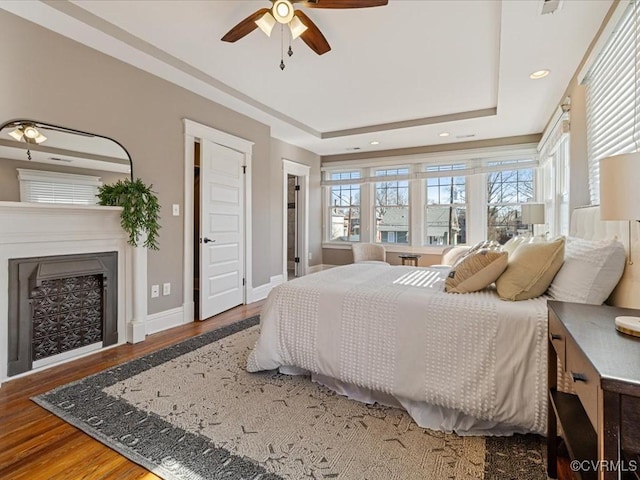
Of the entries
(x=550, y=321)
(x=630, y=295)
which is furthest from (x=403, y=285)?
(x=630, y=295)

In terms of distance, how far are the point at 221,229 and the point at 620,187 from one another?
3.62 m

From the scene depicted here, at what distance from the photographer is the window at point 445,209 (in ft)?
18.5

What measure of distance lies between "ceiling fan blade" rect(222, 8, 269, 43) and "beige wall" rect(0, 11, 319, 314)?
3.98 feet

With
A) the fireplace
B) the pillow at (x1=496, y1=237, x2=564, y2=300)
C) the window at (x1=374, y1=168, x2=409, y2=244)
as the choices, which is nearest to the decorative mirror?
the fireplace

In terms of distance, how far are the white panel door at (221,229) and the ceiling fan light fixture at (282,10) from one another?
1920mm

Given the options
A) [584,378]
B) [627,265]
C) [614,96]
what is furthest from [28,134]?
[614,96]

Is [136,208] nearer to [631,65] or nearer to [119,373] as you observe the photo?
[119,373]

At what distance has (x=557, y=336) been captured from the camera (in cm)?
121

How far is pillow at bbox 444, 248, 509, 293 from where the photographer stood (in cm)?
187

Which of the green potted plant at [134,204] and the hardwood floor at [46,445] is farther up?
the green potted plant at [134,204]

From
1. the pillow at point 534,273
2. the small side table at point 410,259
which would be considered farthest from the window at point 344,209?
the pillow at point 534,273

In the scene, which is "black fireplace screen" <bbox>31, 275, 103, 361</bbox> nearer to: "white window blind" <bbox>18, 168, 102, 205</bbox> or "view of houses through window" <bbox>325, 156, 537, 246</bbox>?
"white window blind" <bbox>18, 168, 102, 205</bbox>

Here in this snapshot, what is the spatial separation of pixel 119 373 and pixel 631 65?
3.69 m

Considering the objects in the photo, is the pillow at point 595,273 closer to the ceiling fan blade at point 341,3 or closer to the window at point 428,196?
the ceiling fan blade at point 341,3
